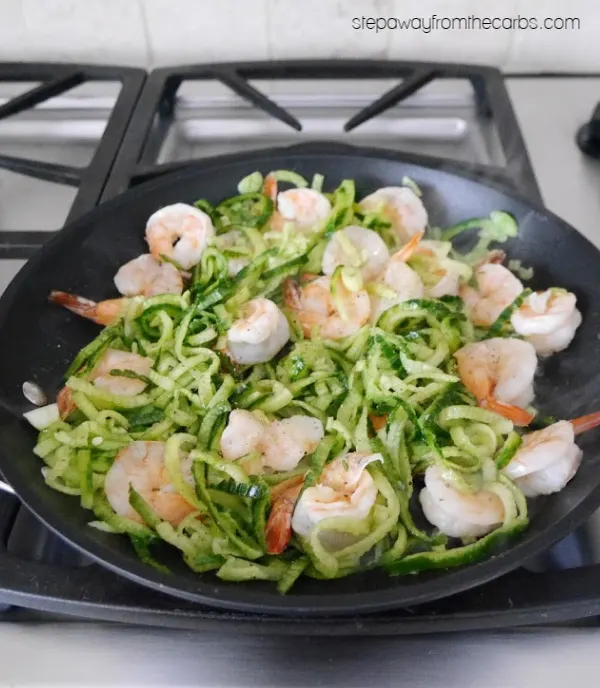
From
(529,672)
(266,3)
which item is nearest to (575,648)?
(529,672)

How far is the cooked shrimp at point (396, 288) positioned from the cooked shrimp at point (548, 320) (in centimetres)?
15

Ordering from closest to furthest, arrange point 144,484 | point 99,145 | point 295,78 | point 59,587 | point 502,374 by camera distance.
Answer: point 59,587
point 144,484
point 502,374
point 99,145
point 295,78

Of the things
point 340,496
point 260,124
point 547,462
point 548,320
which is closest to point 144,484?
point 340,496

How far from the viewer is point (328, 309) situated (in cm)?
108

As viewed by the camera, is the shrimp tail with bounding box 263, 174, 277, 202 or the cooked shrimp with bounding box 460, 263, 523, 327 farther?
the shrimp tail with bounding box 263, 174, 277, 202

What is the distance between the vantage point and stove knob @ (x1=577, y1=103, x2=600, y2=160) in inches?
53.8

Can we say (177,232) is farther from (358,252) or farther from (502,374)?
(502,374)

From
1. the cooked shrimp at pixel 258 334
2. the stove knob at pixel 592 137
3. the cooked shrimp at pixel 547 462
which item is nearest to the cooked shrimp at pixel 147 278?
the cooked shrimp at pixel 258 334

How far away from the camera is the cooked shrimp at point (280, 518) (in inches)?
32.0

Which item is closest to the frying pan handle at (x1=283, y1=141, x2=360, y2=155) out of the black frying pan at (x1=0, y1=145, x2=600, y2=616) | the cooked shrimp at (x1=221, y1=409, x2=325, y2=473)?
the black frying pan at (x1=0, y1=145, x2=600, y2=616)

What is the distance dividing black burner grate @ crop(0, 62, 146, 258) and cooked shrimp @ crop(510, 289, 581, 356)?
0.71m

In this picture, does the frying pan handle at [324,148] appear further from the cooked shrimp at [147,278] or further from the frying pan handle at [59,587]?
the frying pan handle at [59,587]

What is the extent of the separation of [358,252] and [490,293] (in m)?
0.21

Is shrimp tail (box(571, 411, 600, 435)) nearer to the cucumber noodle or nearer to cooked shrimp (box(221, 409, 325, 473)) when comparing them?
the cucumber noodle
